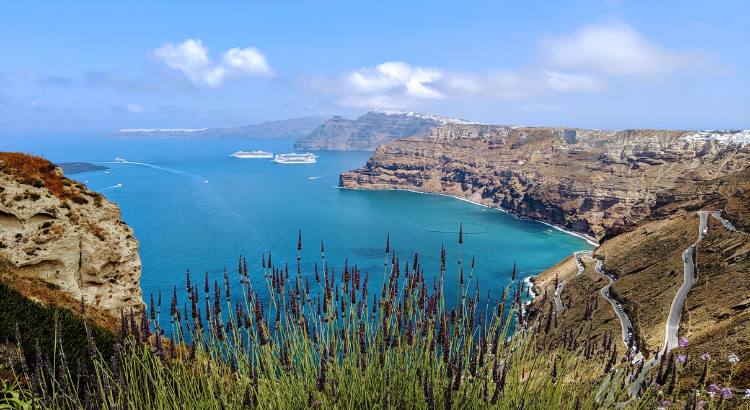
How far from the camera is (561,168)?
126562 millimetres

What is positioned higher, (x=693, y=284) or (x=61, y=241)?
(x=61, y=241)

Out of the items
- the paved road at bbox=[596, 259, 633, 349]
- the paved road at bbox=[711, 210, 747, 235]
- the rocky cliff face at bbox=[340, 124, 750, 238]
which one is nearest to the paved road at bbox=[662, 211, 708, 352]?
the paved road at bbox=[711, 210, 747, 235]

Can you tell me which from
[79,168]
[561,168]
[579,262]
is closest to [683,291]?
[579,262]

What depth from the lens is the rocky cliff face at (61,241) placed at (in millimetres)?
12586

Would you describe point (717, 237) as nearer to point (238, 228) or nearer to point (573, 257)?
point (573, 257)

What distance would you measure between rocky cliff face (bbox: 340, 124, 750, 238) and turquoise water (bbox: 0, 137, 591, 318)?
7.96 m

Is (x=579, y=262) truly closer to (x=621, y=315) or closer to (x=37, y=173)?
(x=621, y=315)

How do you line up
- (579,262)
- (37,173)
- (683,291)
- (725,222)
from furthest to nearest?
(579,262), (725,222), (683,291), (37,173)

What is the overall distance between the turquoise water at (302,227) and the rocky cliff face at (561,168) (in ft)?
26.1

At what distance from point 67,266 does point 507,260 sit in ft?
209

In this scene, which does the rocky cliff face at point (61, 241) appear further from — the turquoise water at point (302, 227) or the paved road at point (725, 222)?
the paved road at point (725, 222)

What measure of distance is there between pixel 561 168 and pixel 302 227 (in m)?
75.4

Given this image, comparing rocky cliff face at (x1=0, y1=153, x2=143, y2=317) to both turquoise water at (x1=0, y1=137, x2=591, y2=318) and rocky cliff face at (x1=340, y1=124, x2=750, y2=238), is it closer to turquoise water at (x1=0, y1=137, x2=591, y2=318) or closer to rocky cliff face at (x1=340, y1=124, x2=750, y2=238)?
turquoise water at (x1=0, y1=137, x2=591, y2=318)

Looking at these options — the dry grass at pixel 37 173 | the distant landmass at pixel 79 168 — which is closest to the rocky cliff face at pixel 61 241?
the dry grass at pixel 37 173
